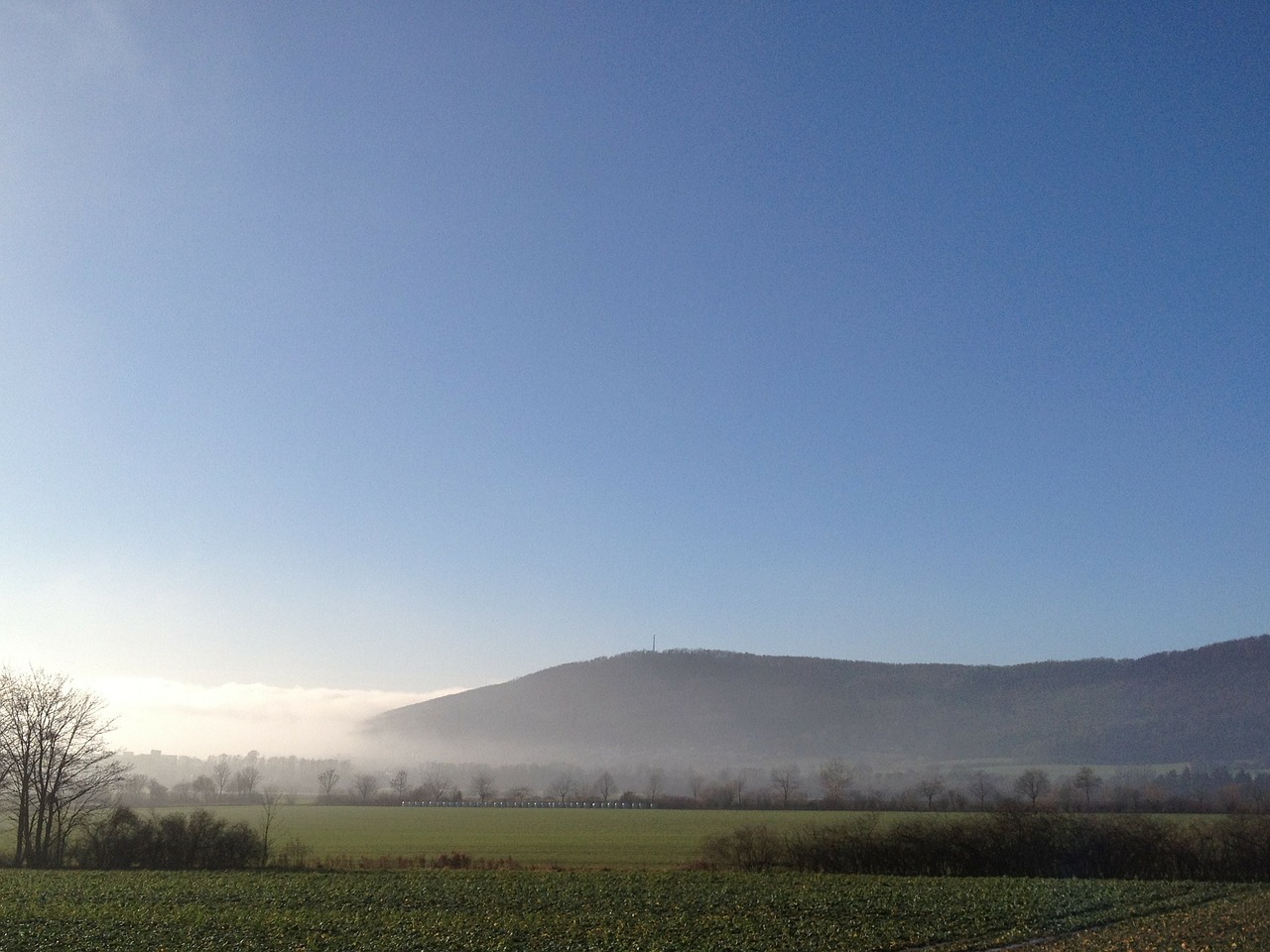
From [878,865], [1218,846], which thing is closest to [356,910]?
[878,865]

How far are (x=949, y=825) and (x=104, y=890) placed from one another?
151 feet

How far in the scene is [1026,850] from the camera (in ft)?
188

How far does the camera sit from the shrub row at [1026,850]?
5628cm

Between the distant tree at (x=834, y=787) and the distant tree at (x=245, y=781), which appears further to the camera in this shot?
the distant tree at (x=245, y=781)

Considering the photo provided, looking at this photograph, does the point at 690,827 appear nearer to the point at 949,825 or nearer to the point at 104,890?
the point at 949,825

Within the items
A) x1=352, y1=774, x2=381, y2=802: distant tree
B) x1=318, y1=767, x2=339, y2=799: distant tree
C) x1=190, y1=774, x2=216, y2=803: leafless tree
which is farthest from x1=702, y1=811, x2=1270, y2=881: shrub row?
x1=318, y1=767, x2=339, y2=799: distant tree

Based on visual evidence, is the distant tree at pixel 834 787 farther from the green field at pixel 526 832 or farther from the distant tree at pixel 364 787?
the distant tree at pixel 364 787

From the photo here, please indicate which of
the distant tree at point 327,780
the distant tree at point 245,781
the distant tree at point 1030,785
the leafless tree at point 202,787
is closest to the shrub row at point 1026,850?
the distant tree at point 1030,785

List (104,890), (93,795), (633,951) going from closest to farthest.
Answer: (633,951), (104,890), (93,795)

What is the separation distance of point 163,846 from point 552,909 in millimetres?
32782

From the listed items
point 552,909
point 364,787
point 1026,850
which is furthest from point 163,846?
point 364,787

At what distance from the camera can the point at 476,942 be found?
28797 mm

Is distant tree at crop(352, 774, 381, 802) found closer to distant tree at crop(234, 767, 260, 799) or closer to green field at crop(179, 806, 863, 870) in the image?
distant tree at crop(234, 767, 260, 799)

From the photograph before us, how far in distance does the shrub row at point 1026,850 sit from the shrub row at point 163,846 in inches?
1100
